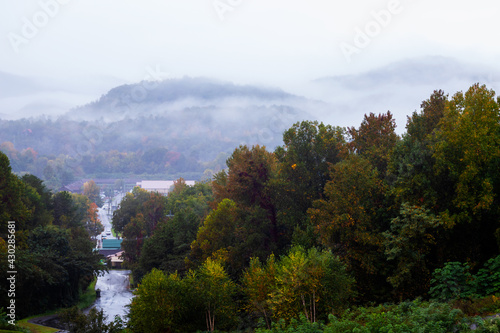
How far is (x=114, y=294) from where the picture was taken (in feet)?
180

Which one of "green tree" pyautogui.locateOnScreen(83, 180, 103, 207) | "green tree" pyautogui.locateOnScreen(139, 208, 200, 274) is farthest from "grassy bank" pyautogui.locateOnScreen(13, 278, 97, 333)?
"green tree" pyautogui.locateOnScreen(83, 180, 103, 207)

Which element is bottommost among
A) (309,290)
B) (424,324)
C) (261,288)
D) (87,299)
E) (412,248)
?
(87,299)

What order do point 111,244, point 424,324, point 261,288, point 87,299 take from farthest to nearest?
point 111,244 < point 87,299 < point 261,288 < point 424,324

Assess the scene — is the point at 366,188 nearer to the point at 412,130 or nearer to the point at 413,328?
the point at 412,130

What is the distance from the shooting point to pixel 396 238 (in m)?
22.2

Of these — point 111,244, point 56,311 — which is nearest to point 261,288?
point 56,311

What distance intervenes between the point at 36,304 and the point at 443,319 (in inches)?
1434

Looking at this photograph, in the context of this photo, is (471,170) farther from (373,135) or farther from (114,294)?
(114,294)

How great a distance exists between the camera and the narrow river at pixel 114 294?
4256 centimetres

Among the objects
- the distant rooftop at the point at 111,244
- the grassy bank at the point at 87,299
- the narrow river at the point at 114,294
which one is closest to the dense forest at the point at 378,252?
the narrow river at the point at 114,294

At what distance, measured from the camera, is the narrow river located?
42562 millimetres

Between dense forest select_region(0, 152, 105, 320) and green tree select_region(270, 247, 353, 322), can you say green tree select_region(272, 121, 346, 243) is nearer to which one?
green tree select_region(270, 247, 353, 322)

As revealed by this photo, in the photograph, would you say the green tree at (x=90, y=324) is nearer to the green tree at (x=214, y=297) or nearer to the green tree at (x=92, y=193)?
the green tree at (x=214, y=297)

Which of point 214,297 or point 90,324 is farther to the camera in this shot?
point 90,324
